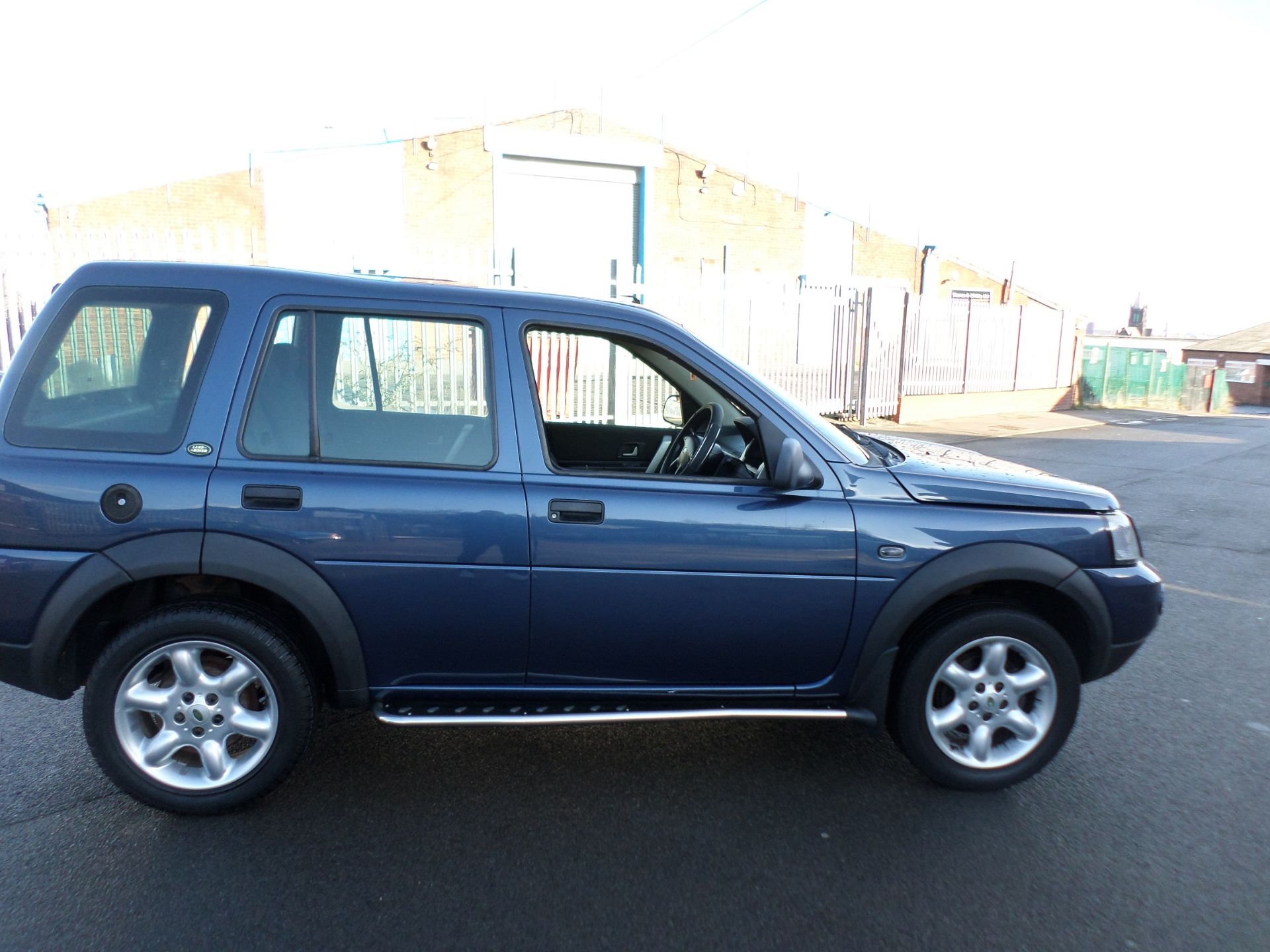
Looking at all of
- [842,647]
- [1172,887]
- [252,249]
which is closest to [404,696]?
[842,647]

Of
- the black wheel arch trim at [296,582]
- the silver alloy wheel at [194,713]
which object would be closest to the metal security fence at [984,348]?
the black wheel arch trim at [296,582]

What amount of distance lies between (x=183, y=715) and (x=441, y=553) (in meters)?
1.04

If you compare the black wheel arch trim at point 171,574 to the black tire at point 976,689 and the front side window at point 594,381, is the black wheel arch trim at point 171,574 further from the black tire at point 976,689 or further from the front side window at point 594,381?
the black tire at point 976,689

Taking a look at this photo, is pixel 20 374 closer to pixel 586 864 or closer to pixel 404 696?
pixel 404 696

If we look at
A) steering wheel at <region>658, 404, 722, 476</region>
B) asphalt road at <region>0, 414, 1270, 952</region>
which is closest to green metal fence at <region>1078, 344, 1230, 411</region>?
asphalt road at <region>0, 414, 1270, 952</region>

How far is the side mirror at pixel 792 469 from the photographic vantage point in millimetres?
3199

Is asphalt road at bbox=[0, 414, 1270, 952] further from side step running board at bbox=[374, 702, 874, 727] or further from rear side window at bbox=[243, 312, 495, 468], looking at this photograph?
rear side window at bbox=[243, 312, 495, 468]

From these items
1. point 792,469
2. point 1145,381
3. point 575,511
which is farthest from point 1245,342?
point 575,511

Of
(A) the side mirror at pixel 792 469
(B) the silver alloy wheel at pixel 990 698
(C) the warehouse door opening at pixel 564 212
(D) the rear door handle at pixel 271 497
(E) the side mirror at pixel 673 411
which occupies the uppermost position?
(C) the warehouse door opening at pixel 564 212

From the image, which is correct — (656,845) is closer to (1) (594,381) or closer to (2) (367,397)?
(2) (367,397)

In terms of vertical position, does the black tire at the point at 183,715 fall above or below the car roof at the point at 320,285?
below

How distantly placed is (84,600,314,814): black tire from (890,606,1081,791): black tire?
214 cm

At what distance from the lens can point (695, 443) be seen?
398 cm

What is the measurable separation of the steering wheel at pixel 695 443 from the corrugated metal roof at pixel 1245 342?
60497mm
